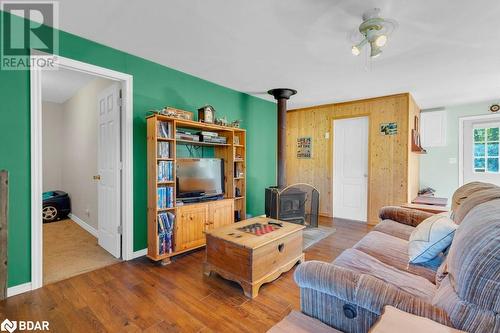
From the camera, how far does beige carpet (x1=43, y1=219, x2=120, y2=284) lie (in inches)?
96.9

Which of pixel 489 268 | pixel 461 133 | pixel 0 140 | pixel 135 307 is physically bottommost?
pixel 135 307

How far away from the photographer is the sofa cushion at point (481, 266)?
2.71ft

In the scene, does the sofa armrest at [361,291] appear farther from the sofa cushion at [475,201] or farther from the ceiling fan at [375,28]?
the ceiling fan at [375,28]

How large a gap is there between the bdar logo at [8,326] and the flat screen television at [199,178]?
1.66m

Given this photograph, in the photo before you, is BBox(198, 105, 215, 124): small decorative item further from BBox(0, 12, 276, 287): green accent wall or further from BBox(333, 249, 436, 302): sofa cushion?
BBox(333, 249, 436, 302): sofa cushion

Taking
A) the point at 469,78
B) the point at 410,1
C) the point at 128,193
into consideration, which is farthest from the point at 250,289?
the point at 469,78

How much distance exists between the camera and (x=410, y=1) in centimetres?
181

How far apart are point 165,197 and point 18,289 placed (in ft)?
4.63

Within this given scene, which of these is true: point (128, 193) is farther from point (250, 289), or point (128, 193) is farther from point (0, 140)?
point (250, 289)

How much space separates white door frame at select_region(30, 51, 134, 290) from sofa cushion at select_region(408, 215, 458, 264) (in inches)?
108

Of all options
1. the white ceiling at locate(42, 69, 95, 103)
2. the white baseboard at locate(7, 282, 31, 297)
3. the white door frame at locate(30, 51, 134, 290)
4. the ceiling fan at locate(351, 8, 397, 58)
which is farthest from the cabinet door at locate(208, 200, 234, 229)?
the white ceiling at locate(42, 69, 95, 103)

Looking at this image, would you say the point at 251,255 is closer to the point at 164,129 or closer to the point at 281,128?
the point at 164,129

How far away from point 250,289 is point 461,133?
5524 millimetres

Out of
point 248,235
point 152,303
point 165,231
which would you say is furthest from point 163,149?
point 152,303
